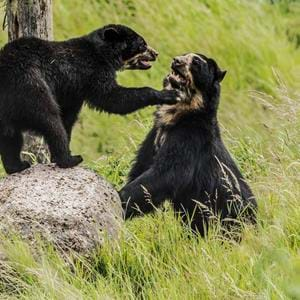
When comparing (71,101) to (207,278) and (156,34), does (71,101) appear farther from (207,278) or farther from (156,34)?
(156,34)

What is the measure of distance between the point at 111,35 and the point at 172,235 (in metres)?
1.91

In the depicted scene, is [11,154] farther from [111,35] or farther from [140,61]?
[140,61]

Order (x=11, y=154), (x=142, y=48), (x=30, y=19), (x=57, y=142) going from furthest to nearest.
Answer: (x=30, y=19), (x=142, y=48), (x=11, y=154), (x=57, y=142)

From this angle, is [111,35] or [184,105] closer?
[184,105]

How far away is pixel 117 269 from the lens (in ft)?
18.8

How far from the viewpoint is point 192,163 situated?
672 cm

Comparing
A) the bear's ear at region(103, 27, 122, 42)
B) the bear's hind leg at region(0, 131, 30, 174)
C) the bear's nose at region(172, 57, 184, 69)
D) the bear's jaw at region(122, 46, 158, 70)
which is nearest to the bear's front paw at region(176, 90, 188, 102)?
the bear's nose at region(172, 57, 184, 69)

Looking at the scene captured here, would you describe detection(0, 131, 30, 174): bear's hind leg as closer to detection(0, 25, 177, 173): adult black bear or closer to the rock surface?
detection(0, 25, 177, 173): adult black bear

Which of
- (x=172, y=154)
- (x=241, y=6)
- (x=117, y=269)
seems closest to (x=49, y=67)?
(x=172, y=154)

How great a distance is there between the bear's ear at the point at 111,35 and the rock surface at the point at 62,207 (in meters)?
1.47

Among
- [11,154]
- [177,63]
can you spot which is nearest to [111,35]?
[177,63]

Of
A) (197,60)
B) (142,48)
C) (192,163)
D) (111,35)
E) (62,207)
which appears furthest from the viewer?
(142,48)

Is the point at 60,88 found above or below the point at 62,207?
above

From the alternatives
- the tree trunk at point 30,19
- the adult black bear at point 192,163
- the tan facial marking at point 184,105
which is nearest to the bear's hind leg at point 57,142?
the adult black bear at point 192,163
